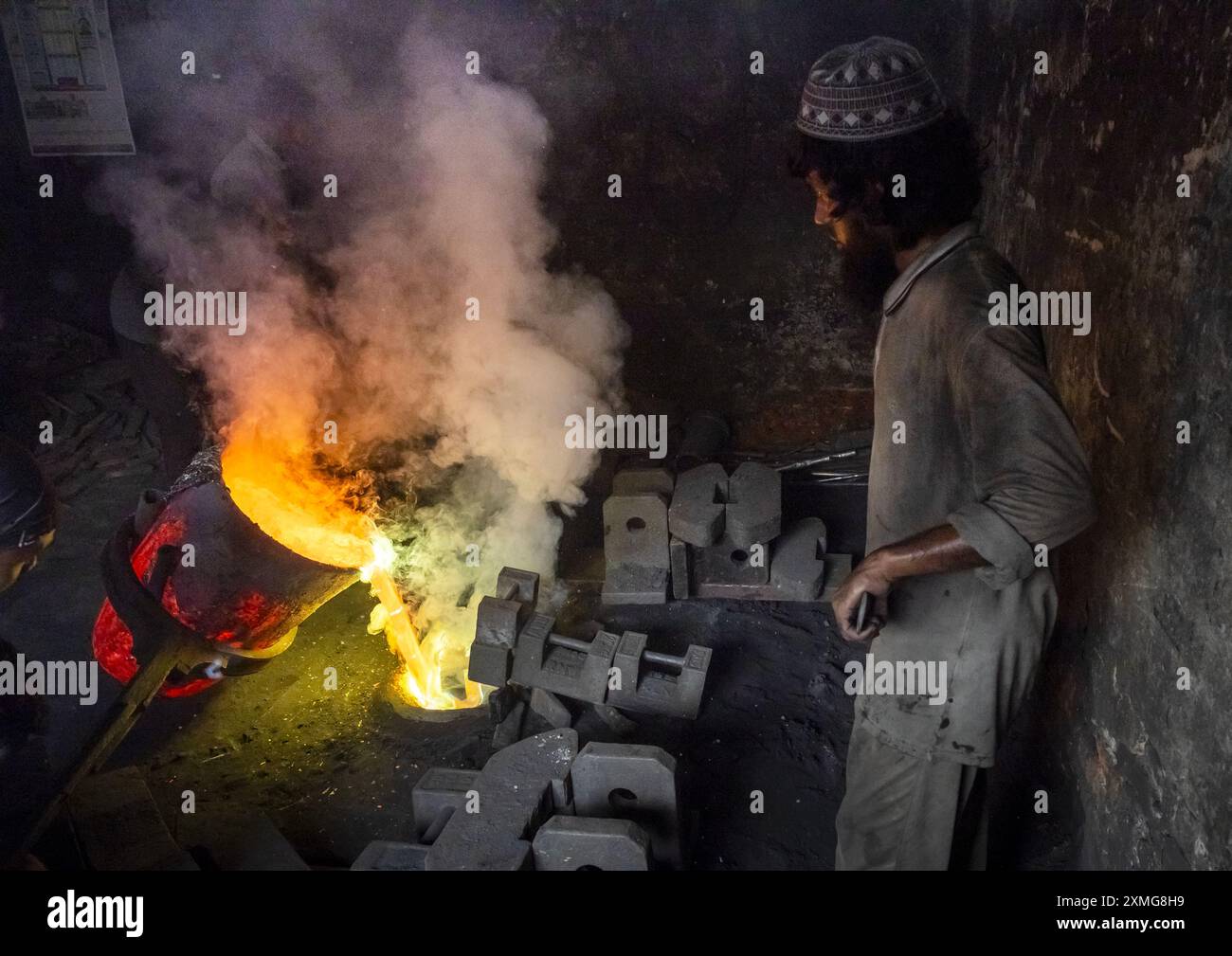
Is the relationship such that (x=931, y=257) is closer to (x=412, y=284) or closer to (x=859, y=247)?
(x=859, y=247)

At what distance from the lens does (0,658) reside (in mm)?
3162

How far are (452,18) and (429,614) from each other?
4.04 m

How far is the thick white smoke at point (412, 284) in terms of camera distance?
556cm

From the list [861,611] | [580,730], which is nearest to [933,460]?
[861,611]

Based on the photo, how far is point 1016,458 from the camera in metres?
2.22

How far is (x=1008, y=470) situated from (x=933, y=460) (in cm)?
33

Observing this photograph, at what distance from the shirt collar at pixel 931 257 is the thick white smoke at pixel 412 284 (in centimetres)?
336

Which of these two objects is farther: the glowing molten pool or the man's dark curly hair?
the glowing molten pool

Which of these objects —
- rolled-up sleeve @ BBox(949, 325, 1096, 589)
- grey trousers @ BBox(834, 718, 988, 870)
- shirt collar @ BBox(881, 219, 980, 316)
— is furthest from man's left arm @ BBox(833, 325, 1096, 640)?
grey trousers @ BBox(834, 718, 988, 870)

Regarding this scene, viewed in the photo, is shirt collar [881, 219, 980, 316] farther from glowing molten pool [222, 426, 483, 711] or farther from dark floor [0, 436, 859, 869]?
glowing molten pool [222, 426, 483, 711]

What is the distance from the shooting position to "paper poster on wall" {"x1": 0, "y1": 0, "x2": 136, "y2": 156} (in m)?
7.30

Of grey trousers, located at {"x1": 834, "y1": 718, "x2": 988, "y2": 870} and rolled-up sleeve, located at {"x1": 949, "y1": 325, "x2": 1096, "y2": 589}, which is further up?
rolled-up sleeve, located at {"x1": 949, "y1": 325, "x2": 1096, "y2": 589}
